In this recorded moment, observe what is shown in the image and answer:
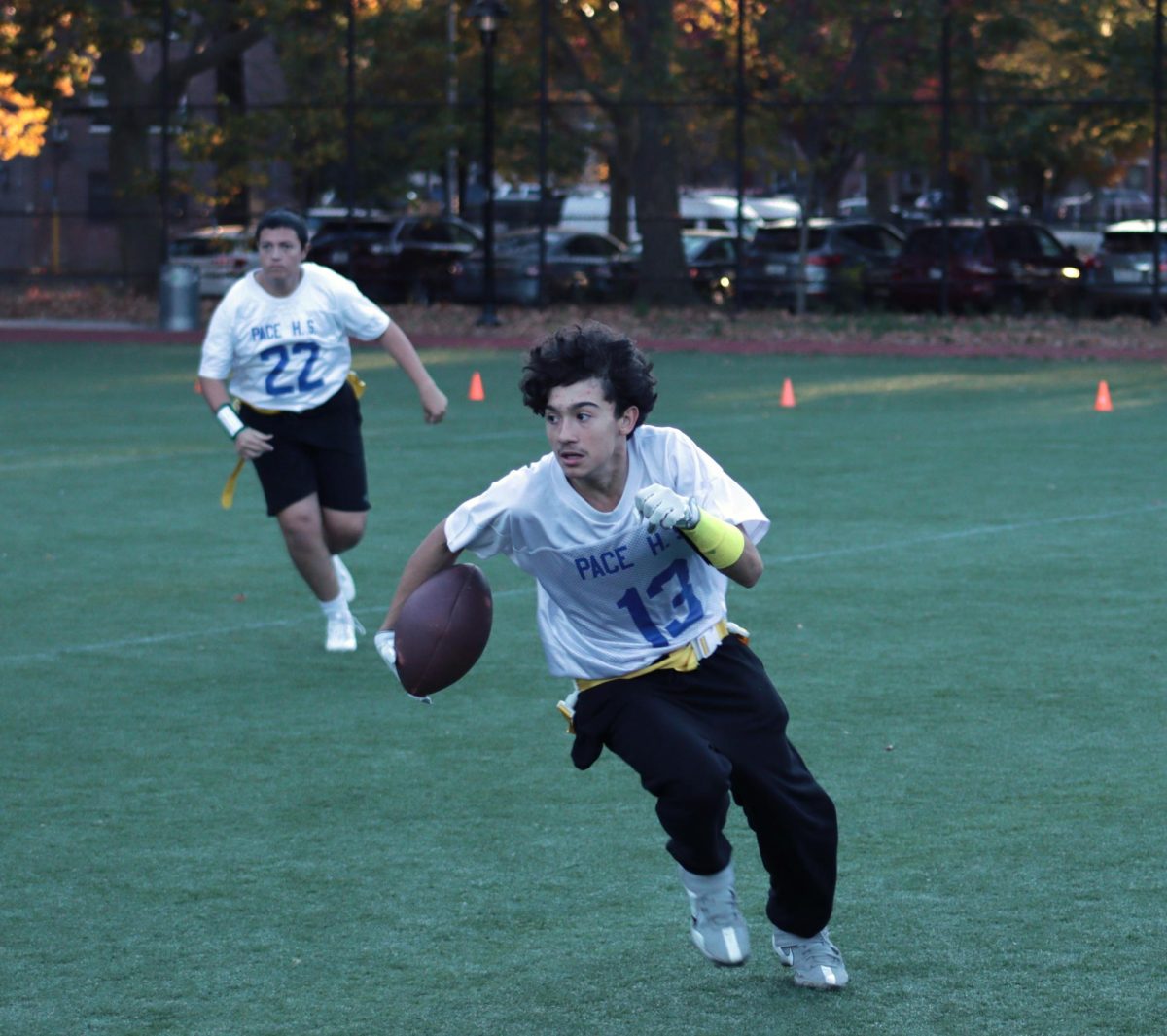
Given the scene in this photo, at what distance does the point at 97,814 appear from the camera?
596 centimetres

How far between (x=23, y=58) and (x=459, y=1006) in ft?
96.4

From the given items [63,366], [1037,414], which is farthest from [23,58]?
[1037,414]

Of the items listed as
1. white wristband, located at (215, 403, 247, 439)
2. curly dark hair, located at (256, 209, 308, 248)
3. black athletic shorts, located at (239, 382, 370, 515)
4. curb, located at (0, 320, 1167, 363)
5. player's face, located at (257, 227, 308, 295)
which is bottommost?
curb, located at (0, 320, 1167, 363)

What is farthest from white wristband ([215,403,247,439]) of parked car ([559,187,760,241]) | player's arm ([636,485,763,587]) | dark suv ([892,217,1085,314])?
parked car ([559,187,760,241])

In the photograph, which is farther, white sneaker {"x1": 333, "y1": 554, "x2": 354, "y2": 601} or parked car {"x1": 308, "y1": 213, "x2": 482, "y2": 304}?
parked car {"x1": 308, "y1": 213, "x2": 482, "y2": 304}

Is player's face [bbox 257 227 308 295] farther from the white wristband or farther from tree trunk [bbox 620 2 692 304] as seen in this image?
tree trunk [bbox 620 2 692 304]

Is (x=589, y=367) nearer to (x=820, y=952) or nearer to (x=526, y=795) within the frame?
(x=820, y=952)

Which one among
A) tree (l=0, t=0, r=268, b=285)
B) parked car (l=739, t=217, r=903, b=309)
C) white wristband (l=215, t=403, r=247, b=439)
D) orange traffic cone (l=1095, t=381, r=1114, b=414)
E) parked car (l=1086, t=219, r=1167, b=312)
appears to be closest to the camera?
white wristband (l=215, t=403, r=247, b=439)

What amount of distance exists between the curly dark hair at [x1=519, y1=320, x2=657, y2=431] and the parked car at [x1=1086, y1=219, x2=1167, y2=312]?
24.9 meters

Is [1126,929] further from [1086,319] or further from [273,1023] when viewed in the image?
[1086,319]

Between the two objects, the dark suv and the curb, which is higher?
the dark suv

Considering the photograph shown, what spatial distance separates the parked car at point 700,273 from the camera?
3128 centimetres

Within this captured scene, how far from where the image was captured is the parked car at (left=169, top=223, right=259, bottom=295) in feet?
109

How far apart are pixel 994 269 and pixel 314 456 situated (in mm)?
22207
